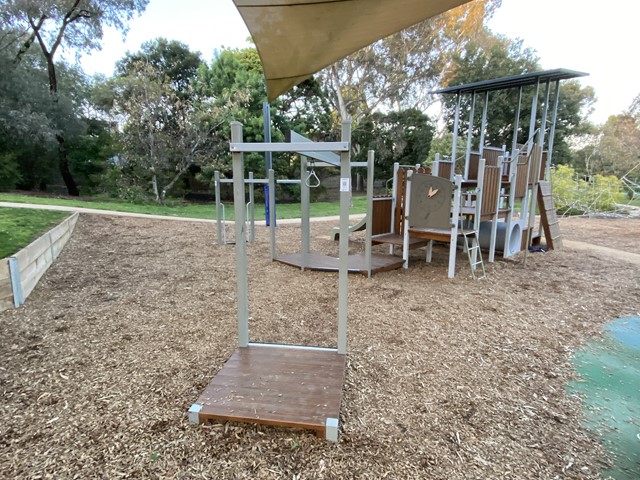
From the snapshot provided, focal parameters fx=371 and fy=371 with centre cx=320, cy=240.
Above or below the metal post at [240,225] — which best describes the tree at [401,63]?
above

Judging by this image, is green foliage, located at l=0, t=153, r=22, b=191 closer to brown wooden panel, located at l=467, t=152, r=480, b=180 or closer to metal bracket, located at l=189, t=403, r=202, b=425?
brown wooden panel, located at l=467, t=152, r=480, b=180

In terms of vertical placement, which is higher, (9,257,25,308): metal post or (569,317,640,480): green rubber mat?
(9,257,25,308): metal post

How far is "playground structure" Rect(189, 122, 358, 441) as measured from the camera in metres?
2.06

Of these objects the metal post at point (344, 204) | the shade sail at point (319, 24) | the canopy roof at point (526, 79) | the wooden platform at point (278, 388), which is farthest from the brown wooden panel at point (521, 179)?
the wooden platform at point (278, 388)

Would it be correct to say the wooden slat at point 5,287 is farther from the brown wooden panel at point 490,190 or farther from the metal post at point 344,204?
the brown wooden panel at point 490,190

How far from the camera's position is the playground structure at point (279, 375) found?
206 cm

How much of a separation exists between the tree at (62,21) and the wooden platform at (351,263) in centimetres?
1380

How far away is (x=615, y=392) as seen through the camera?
2639 millimetres

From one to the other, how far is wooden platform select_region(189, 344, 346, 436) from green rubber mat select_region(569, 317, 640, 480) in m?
1.51

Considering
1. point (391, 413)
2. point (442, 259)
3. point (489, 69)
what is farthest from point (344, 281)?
point (489, 69)

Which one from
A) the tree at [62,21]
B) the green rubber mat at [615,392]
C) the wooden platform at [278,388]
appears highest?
the tree at [62,21]

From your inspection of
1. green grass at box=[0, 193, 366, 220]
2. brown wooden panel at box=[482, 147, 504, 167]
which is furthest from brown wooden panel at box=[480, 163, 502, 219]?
green grass at box=[0, 193, 366, 220]

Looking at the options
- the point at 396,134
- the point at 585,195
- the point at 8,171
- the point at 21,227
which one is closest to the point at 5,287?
the point at 21,227

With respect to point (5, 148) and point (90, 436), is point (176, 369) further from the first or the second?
point (5, 148)
